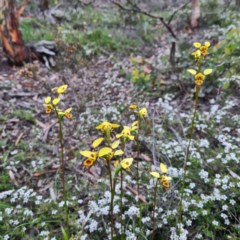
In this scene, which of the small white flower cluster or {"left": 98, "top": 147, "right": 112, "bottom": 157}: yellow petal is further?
the small white flower cluster

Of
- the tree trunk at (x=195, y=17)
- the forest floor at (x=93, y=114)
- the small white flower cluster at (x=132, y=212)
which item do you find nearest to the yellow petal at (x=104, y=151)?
the small white flower cluster at (x=132, y=212)

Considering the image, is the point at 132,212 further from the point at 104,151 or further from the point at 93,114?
the point at 93,114

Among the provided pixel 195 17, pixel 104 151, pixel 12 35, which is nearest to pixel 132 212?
pixel 104 151

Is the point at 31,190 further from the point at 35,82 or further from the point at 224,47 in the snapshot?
the point at 224,47

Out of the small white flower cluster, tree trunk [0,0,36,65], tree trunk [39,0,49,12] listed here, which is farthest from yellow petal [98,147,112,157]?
tree trunk [39,0,49,12]

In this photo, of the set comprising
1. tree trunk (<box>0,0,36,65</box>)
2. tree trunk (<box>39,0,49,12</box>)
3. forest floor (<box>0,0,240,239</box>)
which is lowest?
forest floor (<box>0,0,240,239</box>)

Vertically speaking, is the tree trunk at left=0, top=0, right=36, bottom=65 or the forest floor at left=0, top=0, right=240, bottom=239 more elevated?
the tree trunk at left=0, top=0, right=36, bottom=65

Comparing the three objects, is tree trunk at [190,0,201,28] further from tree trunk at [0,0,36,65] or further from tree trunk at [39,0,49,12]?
tree trunk at [39,0,49,12]

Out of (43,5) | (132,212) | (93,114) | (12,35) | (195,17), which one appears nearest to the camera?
(132,212)
